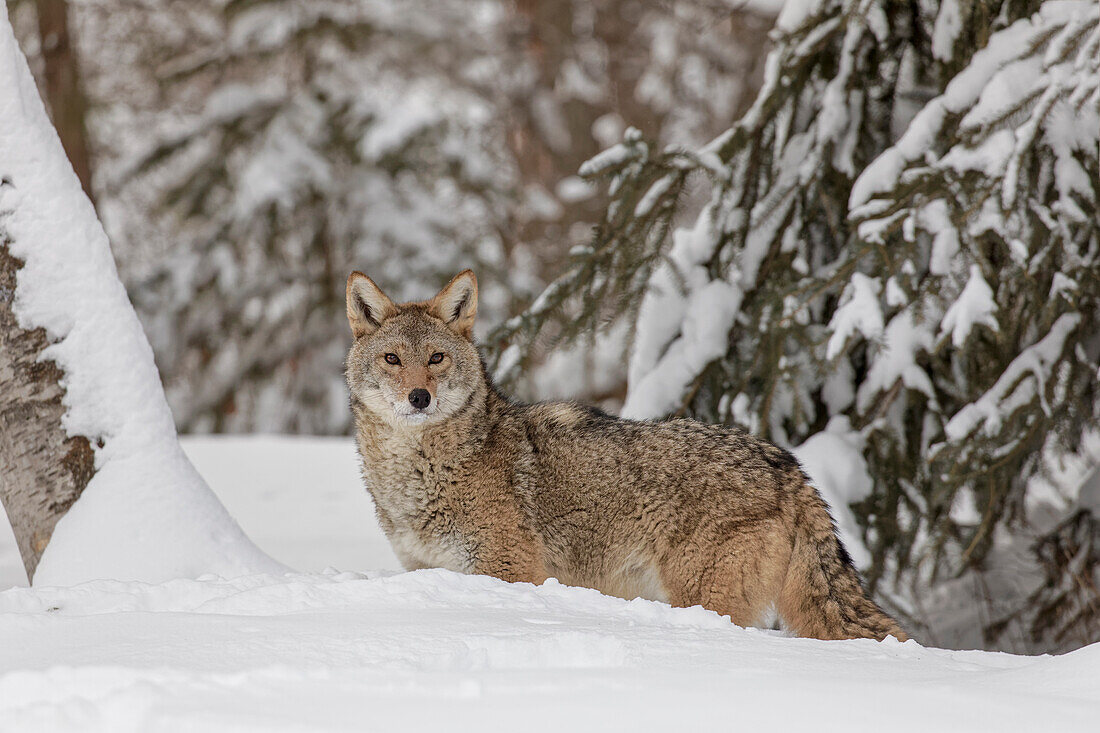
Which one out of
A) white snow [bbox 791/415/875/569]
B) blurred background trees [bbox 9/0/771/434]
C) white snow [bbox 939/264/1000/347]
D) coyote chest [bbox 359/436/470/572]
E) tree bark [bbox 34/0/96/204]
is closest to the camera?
coyote chest [bbox 359/436/470/572]

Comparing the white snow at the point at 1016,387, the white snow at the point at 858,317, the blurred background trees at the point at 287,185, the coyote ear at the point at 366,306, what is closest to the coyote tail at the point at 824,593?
the white snow at the point at 858,317

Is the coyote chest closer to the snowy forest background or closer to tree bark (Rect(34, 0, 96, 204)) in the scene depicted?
the snowy forest background

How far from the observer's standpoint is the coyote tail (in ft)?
15.4

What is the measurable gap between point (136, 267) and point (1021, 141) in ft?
54.0

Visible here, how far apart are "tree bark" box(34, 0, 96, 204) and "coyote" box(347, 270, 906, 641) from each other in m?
7.89

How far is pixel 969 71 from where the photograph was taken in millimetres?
6035

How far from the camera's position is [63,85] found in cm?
1196

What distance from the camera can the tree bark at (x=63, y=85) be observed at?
11906 millimetres

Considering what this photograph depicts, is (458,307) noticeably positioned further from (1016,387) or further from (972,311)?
(1016,387)

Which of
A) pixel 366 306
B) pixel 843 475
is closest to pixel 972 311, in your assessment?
pixel 843 475

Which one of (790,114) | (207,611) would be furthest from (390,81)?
(207,611)

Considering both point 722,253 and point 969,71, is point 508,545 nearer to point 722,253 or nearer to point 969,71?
point 722,253

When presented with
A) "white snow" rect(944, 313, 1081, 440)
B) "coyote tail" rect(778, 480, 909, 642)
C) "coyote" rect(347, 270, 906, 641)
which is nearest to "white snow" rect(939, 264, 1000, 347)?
"white snow" rect(944, 313, 1081, 440)

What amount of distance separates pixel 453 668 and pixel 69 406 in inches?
111
